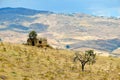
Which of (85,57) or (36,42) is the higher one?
(36,42)

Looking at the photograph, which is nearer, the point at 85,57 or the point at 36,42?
the point at 85,57

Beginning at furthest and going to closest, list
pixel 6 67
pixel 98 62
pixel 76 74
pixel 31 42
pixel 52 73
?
1. pixel 31 42
2. pixel 98 62
3. pixel 76 74
4. pixel 52 73
5. pixel 6 67

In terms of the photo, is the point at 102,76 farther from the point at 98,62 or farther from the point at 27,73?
the point at 98,62

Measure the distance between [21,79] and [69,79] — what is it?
24.6 feet

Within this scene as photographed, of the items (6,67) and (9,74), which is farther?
(6,67)

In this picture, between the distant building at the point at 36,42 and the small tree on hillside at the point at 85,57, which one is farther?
the distant building at the point at 36,42

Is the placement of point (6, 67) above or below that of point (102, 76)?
above

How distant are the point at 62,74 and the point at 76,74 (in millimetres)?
3459

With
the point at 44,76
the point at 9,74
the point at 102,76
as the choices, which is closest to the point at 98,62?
the point at 102,76

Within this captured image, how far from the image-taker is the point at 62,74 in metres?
39.0

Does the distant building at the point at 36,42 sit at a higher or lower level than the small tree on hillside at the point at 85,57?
higher

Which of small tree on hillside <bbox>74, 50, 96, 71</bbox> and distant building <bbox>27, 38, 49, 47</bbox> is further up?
distant building <bbox>27, 38, 49, 47</bbox>

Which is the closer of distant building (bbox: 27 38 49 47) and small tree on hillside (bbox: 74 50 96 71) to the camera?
small tree on hillside (bbox: 74 50 96 71)

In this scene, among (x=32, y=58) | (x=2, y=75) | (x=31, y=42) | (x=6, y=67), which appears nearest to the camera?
(x=2, y=75)
